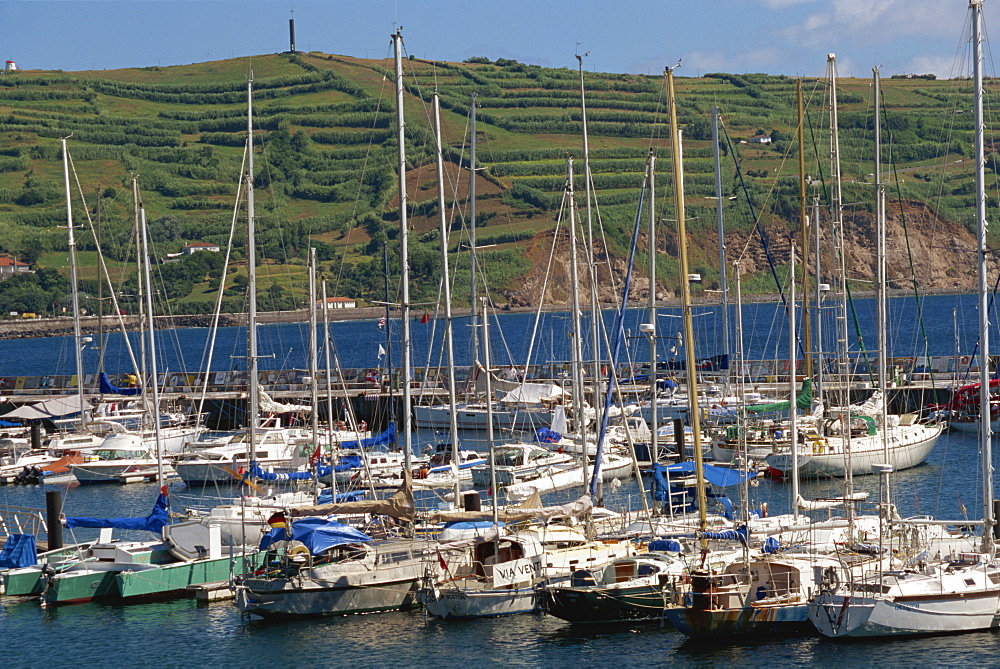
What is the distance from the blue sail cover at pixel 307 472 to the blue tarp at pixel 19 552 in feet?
24.8

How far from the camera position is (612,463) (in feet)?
145

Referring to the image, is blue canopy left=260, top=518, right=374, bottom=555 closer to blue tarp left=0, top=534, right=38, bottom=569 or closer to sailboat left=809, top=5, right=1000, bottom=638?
blue tarp left=0, top=534, right=38, bottom=569

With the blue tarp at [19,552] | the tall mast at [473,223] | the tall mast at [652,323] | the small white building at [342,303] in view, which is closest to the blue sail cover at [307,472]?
the tall mast at [473,223]

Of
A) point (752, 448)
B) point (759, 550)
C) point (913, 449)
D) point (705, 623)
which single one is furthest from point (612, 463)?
point (705, 623)

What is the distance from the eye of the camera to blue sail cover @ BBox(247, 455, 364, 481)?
132 feet

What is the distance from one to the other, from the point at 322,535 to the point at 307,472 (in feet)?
48.7

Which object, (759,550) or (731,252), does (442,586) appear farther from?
(731,252)

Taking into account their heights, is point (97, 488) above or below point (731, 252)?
below

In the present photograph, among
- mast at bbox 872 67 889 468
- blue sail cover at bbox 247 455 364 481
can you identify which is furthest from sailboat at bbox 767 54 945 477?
blue sail cover at bbox 247 455 364 481

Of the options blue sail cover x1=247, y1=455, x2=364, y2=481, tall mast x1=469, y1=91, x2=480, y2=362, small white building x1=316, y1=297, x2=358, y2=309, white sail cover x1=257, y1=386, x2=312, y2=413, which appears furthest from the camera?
small white building x1=316, y1=297, x2=358, y2=309

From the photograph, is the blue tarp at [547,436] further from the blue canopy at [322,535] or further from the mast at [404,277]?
the blue canopy at [322,535]

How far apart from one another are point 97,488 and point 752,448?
77.8 feet

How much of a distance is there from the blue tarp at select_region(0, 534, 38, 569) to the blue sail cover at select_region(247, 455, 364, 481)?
7.55m

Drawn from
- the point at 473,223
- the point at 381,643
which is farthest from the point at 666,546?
the point at 473,223
